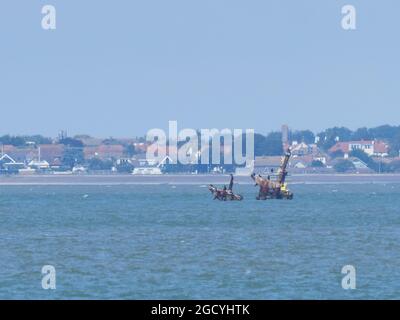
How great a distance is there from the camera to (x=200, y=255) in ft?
216

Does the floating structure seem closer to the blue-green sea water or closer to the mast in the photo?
the mast

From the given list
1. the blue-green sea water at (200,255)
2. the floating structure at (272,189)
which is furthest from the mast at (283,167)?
the blue-green sea water at (200,255)

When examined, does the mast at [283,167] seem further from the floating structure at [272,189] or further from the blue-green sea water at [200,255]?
the blue-green sea water at [200,255]

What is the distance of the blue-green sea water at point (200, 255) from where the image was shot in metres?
51.1

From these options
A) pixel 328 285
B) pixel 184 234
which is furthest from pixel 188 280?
pixel 184 234

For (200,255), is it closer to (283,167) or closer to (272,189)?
(283,167)

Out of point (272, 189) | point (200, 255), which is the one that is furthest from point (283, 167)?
point (200, 255)

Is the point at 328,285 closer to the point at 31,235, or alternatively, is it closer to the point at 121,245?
the point at 121,245

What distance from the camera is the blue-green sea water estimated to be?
51.1 metres

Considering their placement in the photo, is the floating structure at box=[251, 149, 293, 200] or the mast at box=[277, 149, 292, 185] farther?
the floating structure at box=[251, 149, 293, 200]

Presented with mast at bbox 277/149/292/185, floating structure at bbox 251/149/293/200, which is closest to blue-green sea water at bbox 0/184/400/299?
mast at bbox 277/149/292/185

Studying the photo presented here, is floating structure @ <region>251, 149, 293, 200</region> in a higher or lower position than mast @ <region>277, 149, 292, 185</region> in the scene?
lower
